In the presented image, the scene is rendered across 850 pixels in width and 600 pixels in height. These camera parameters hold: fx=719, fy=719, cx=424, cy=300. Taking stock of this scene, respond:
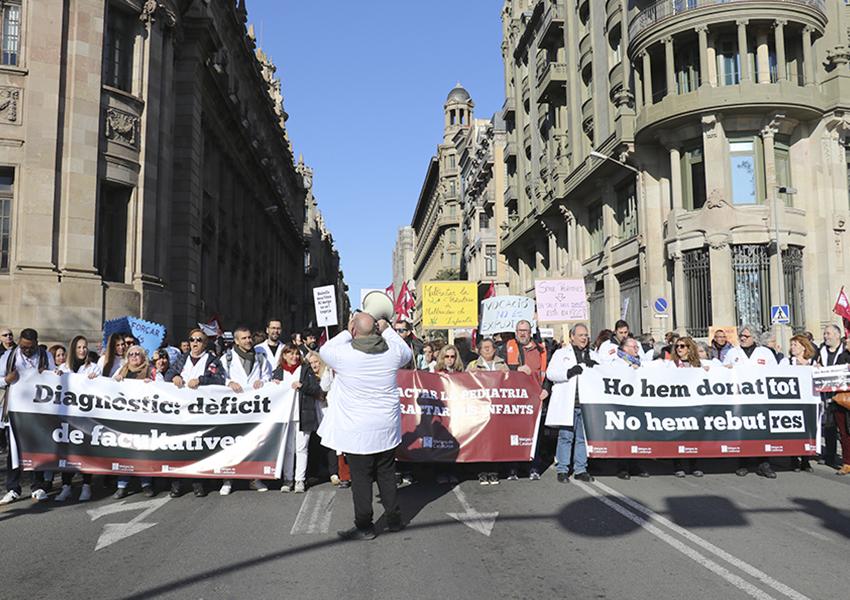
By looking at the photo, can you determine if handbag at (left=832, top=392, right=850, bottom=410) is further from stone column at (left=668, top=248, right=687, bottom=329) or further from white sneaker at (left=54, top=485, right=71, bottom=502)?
stone column at (left=668, top=248, right=687, bottom=329)

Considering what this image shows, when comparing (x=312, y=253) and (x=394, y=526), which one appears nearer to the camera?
(x=394, y=526)

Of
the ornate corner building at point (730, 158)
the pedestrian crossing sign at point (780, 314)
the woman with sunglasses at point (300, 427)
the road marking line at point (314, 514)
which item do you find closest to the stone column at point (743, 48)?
the ornate corner building at point (730, 158)

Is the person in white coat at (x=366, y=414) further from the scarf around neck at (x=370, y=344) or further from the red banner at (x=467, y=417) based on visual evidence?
the red banner at (x=467, y=417)

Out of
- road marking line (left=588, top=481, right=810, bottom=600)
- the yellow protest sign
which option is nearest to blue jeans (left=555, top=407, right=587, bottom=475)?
road marking line (left=588, top=481, right=810, bottom=600)

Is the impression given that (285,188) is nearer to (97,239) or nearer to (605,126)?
(605,126)

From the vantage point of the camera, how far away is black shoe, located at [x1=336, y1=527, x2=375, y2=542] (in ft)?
20.4

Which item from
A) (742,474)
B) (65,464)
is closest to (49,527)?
(65,464)

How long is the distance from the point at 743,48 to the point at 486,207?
39.2m

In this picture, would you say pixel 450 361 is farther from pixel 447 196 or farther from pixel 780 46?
pixel 447 196

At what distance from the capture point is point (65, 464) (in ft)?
27.0

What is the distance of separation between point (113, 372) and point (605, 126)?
27266 mm

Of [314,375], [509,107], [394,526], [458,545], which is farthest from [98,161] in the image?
[509,107]

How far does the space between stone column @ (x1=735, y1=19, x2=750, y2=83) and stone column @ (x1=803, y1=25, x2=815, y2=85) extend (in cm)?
227

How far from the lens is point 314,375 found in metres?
8.81
